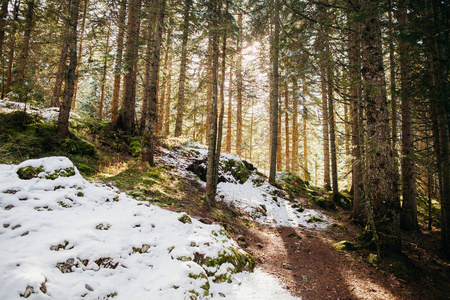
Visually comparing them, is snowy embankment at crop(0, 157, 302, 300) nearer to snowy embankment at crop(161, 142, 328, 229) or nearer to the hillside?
the hillside

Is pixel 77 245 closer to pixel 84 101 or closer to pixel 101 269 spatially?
pixel 101 269

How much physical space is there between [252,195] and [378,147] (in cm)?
687

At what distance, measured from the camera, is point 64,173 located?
501 centimetres

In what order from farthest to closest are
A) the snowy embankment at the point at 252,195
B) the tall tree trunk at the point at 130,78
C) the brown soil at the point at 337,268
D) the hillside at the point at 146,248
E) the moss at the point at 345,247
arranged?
the tall tree trunk at the point at 130,78
the snowy embankment at the point at 252,195
the moss at the point at 345,247
the brown soil at the point at 337,268
the hillside at the point at 146,248

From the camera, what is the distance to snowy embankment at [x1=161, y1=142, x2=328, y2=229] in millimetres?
9688

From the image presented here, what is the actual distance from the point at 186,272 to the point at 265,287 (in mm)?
1846

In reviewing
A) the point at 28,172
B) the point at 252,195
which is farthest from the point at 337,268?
the point at 28,172

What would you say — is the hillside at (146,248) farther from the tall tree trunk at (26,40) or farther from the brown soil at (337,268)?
the tall tree trunk at (26,40)

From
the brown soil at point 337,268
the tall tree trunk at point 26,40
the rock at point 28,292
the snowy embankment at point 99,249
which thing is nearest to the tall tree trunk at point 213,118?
the brown soil at point 337,268

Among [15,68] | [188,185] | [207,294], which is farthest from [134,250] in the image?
[15,68]

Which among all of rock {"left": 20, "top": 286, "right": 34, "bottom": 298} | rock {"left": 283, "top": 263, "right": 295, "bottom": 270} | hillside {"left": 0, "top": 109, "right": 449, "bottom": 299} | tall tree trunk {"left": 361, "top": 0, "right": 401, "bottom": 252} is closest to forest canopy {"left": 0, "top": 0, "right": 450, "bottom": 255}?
→ tall tree trunk {"left": 361, "top": 0, "right": 401, "bottom": 252}

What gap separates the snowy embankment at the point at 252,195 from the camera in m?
9.69

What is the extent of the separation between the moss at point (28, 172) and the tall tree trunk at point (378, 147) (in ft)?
28.3

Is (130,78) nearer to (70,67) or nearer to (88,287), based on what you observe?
(70,67)
